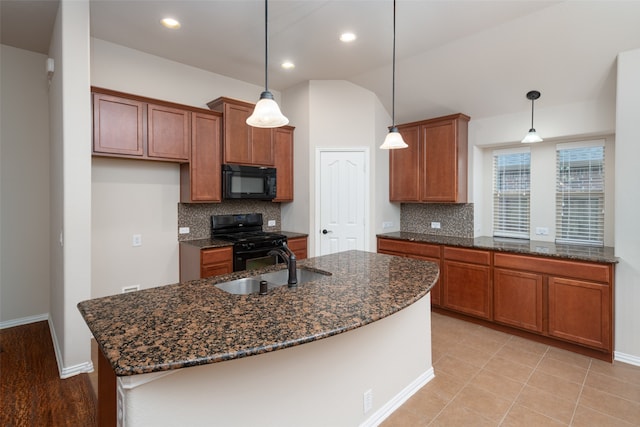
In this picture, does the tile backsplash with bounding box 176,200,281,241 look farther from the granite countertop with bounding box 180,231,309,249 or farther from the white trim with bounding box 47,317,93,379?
the white trim with bounding box 47,317,93,379

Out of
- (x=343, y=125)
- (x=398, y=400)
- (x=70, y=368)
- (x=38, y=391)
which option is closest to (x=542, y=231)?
(x=343, y=125)

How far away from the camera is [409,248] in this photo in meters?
4.16

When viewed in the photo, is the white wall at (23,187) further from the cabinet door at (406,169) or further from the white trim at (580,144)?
the white trim at (580,144)

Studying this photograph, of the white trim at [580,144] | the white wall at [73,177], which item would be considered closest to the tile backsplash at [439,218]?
the white trim at [580,144]

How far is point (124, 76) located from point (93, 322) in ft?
9.98

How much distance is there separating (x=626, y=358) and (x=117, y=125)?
4.97m

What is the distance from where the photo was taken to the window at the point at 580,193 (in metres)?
3.45

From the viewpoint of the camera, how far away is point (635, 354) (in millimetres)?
2730

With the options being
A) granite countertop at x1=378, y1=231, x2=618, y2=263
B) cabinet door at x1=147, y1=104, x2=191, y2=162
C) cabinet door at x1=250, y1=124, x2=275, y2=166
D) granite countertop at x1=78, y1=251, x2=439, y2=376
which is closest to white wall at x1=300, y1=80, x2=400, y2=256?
cabinet door at x1=250, y1=124, x2=275, y2=166

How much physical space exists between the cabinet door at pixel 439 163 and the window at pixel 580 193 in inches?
44.1

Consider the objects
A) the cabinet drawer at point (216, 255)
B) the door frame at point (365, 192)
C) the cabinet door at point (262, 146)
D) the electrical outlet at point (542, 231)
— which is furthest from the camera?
the door frame at point (365, 192)

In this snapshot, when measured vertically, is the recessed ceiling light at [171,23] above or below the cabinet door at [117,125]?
above

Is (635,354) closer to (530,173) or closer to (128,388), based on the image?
(530,173)

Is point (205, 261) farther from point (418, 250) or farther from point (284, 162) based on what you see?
point (418, 250)
